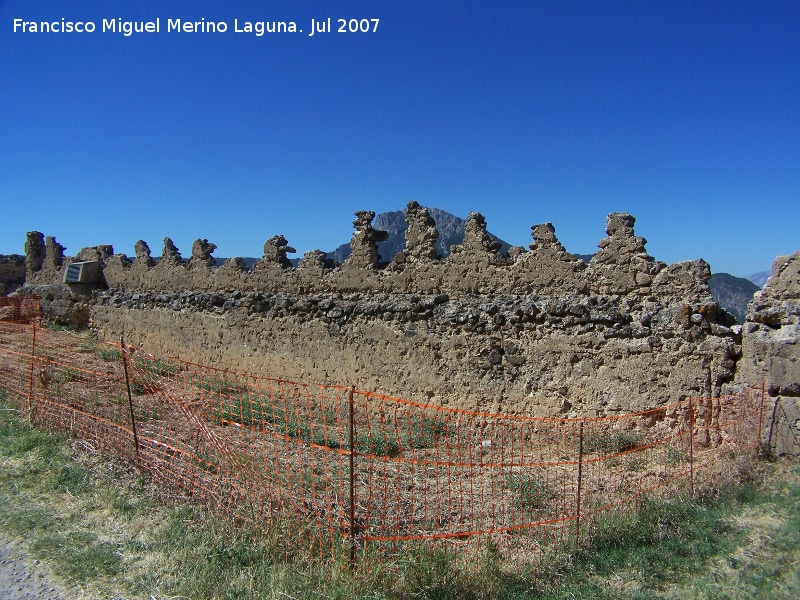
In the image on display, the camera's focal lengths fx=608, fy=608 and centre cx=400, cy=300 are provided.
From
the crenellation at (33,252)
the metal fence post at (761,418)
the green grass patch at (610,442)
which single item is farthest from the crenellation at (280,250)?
the crenellation at (33,252)

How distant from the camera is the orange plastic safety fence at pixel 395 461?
5.09 meters

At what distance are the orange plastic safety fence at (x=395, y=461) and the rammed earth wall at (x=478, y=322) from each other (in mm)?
413

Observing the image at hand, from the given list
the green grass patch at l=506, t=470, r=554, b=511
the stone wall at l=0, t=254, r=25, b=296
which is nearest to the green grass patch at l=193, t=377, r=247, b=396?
the green grass patch at l=506, t=470, r=554, b=511

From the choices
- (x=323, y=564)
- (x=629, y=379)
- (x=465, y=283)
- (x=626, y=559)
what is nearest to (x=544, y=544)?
(x=626, y=559)

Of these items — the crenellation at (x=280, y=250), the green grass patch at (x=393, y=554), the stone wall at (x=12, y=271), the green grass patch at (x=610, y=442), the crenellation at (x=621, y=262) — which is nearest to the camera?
the green grass patch at (x=393, y=554)

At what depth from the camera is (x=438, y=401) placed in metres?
9.01

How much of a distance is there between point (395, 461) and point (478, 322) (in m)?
2.41

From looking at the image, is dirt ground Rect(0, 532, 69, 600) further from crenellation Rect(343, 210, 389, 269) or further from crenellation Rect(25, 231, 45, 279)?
crenellation Rect(25, 231, 45, 279)

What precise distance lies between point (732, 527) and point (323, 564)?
338 centimetres

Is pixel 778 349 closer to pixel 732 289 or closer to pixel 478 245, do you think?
pixel 478 245

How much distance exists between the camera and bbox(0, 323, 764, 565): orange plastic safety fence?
5.09 meters

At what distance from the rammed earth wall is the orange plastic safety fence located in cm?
41

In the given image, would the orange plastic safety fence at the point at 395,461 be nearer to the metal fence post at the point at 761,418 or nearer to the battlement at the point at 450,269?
the metal fence post at the point at 761,418

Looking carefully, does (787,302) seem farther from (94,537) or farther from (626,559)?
(94,537)
